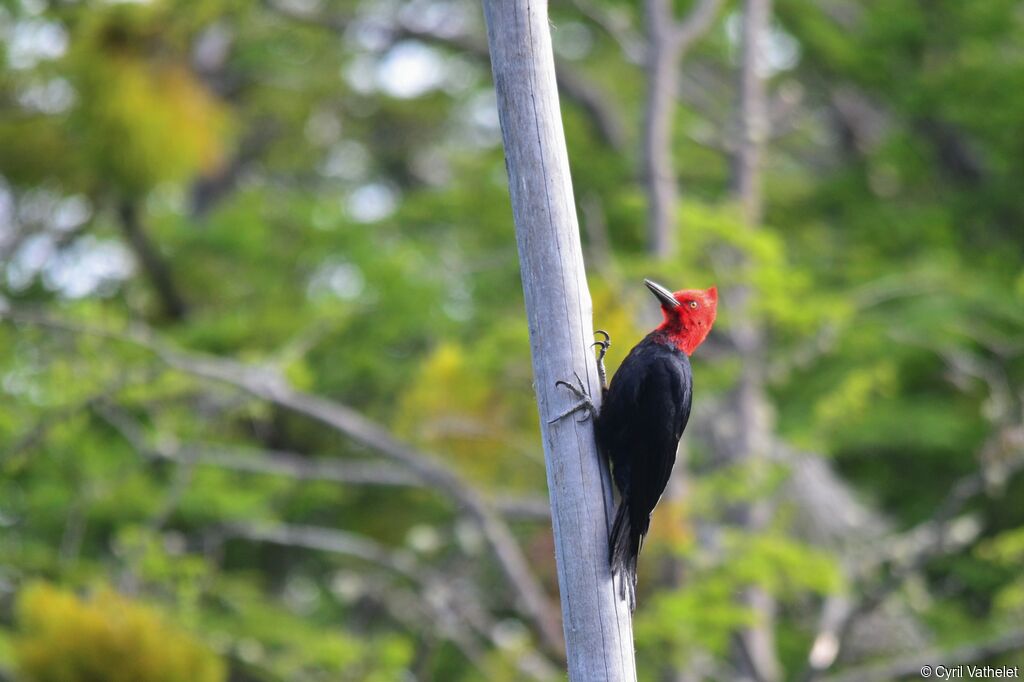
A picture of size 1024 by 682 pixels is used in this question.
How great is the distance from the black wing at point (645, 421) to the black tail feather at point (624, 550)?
0.04 meters

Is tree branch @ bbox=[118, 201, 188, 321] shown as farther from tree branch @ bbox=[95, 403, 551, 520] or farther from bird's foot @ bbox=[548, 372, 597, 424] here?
bird's foot @ bbox=[548, 372, 597, 424]

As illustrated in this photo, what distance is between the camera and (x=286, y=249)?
11.6 meters

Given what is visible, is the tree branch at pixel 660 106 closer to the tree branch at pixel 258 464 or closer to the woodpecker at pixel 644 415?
the tree branch at pixel 258 464

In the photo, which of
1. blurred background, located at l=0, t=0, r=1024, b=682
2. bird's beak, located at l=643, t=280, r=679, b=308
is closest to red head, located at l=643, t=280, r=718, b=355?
bird's beak, located at l=643, t=280, r=679, b=308

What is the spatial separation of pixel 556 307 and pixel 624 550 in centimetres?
67

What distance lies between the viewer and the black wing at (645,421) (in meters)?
3.51

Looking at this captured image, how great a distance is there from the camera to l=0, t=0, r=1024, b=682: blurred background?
24.3 feet

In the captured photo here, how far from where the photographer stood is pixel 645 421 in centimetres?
372

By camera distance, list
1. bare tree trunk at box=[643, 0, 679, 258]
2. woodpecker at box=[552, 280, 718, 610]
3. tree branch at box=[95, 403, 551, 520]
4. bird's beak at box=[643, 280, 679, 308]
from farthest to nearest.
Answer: bare tree trunk at box=[643, 0, 679, 258]
tree branch at box=[95, 403, 551, 520]
bird's beak at box=[643, 280, 679, 308]
woodpecker at box=[552, 280, 718, 610]

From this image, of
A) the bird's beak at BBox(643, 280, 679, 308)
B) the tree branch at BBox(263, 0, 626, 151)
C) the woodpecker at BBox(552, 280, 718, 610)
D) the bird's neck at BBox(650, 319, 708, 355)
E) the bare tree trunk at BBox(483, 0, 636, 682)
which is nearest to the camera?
the bare tree trunk at BBox(483, 0, 636, 682)

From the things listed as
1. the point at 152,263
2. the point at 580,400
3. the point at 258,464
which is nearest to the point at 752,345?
the point at 258,464

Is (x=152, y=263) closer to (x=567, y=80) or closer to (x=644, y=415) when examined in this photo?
(x=567, y=80)

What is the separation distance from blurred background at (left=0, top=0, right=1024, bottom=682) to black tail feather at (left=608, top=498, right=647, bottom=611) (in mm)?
3696

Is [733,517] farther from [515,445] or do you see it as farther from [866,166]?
[866,166]
